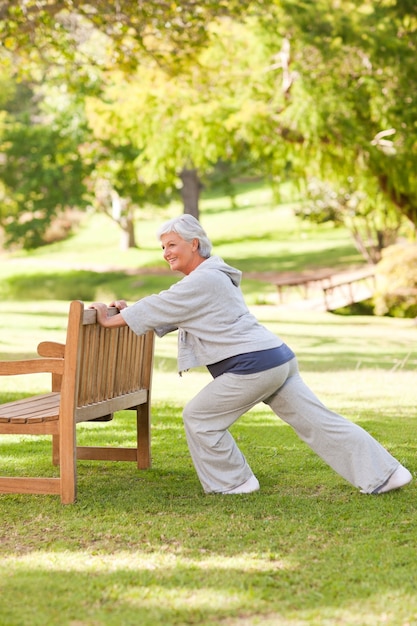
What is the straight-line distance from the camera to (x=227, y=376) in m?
5.80

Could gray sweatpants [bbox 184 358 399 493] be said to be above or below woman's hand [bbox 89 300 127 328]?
below

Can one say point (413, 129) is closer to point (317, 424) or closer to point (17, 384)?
point (17, 384)

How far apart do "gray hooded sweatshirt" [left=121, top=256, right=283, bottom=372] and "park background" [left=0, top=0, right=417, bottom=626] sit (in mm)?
868

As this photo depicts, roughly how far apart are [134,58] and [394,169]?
27.2 ft

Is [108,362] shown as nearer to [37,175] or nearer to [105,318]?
[105,318]

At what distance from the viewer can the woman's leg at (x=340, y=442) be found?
18.8ft

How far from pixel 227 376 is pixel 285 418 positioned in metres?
0.45

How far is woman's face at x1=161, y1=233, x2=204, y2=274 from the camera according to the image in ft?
19.3

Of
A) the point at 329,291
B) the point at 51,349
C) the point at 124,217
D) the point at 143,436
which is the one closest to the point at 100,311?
the point at 51,349

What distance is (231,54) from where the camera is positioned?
22.7 metres

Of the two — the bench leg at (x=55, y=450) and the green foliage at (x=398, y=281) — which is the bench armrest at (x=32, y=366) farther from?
the green foliage at (x=398, y=281)

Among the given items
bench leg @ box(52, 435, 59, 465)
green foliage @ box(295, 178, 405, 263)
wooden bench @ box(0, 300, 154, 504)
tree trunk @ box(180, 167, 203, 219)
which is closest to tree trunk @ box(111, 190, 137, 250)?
tree trunk @ box(180, 167, 203, 219)

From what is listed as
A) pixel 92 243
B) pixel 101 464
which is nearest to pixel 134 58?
pixel 101 464

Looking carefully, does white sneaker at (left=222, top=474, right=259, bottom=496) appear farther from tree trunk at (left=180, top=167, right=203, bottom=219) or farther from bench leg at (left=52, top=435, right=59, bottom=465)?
tree trunk at (left=180, top=167, right=203, bottom=219)
